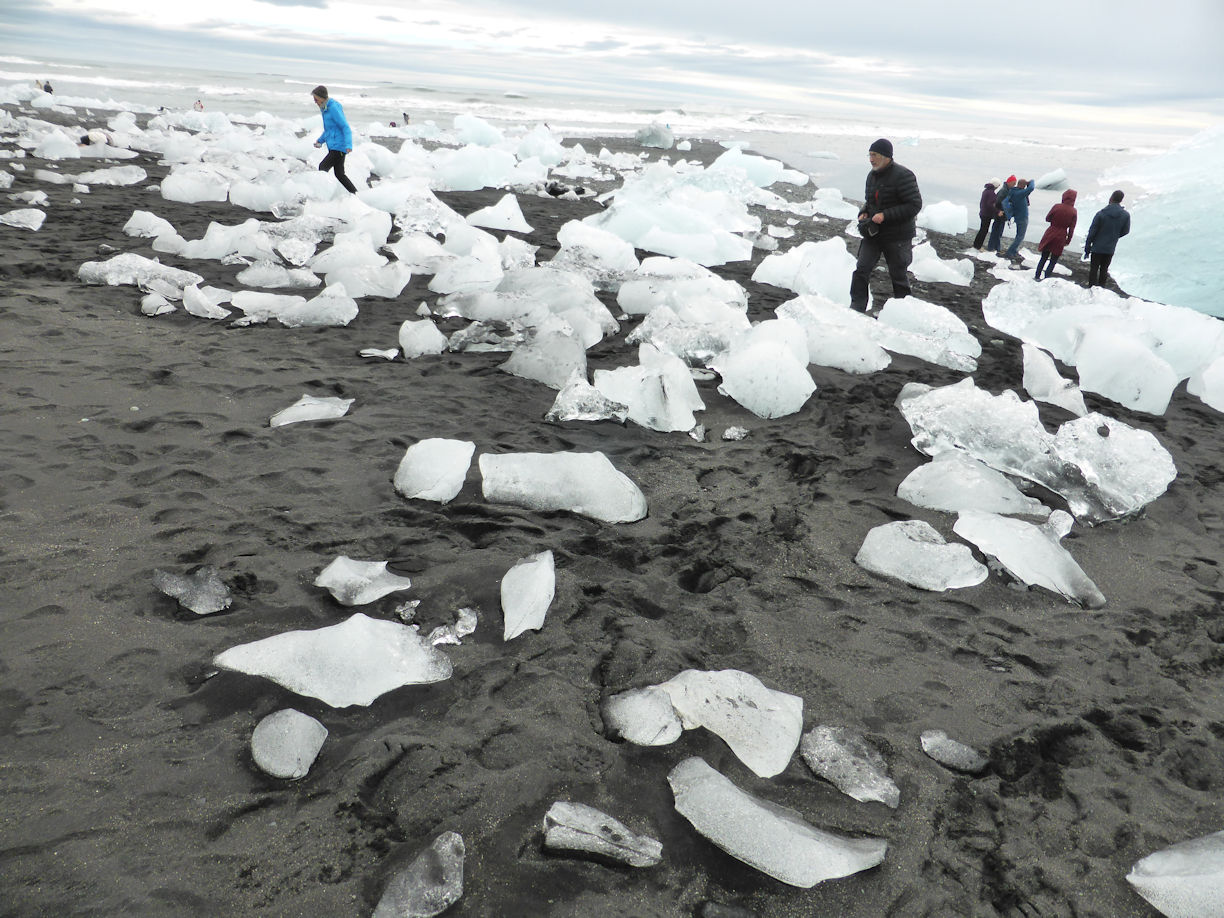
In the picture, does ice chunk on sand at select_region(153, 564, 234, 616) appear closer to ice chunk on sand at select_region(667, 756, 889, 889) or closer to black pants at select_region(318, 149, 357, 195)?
ice chunk on sand at select_region(667, 756, 889, 889)

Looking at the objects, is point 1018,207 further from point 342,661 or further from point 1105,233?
point 342,661

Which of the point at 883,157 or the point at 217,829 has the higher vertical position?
the point at 883,157

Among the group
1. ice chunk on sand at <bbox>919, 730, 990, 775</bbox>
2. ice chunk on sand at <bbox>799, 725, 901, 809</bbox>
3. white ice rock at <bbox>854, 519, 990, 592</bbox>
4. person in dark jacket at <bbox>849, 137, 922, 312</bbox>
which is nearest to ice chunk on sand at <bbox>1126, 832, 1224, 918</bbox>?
ice chunk on sand at <bbox>919, 730, 990, 775</bbox>

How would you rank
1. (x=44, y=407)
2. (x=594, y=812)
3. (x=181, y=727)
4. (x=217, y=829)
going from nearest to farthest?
(x=217, y=829), (x=594, y=812), (x=181, y=727), (x=44, y=407)

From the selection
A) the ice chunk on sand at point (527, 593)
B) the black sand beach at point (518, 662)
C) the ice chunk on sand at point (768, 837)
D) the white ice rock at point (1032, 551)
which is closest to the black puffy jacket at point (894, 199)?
the black sand beach at point (518, 662)

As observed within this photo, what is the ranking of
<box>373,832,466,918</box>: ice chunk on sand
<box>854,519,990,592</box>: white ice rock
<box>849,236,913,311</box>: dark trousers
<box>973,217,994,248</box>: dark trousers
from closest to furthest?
<box>373,832,466,918</box>: ice chunk on sand → <box>854,519,990,592</box>: white ice rock → <box>849,236,913,311</box>: dark trousers → <box>973,217,994,248</box>: dark trousers

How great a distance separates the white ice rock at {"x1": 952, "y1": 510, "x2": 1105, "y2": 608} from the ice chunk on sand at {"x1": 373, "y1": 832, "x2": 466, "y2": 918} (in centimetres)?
225

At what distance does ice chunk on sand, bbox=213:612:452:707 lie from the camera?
1.98 metres

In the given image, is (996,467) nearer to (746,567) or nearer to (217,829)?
(746,567)

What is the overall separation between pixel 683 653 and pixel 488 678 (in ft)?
1.99

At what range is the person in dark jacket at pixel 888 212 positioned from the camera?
5.04 meters

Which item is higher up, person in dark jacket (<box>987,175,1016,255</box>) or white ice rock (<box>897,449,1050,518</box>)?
person in dark jacket (<box>987,175,1016,255</box>)

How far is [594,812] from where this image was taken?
170cm

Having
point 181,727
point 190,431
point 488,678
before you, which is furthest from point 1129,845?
point 190,431
